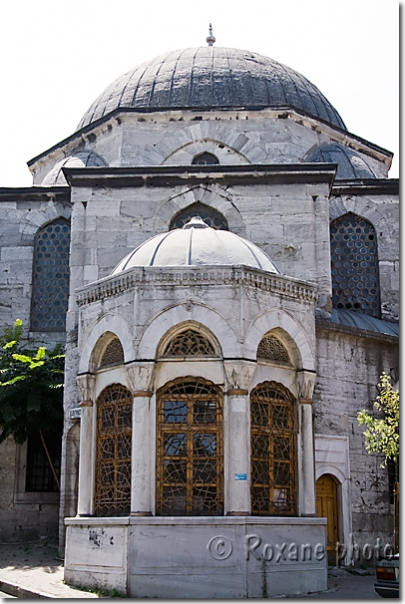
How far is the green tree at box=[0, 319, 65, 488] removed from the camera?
16438 mm

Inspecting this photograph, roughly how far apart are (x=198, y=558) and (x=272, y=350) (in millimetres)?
3474

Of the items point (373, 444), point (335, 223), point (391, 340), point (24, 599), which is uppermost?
point (335, 223)

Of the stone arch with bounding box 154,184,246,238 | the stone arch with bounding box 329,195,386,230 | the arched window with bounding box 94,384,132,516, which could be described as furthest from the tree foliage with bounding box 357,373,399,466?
the stone arch with bounding box 329,195,386,230

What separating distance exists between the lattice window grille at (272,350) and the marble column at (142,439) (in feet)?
5.97

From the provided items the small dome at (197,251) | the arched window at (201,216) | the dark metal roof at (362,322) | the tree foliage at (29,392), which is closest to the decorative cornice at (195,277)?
the small dome at (197,251)

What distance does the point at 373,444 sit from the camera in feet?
41.7

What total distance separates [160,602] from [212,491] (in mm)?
2039

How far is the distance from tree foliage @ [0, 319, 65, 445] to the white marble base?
17.4 ft

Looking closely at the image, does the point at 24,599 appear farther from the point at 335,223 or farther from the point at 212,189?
the point at 335,223

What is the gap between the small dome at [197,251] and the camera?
12727 millimetres

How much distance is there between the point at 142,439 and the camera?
11.7 m

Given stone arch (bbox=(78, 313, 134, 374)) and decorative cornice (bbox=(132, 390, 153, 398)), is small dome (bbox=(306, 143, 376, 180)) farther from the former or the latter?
decorative cornice (bbox=(132, 390, 153, 398))

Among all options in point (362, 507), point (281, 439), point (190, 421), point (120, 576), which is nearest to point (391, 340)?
point (362, 507)

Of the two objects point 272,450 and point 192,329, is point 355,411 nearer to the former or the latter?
point 272,450
